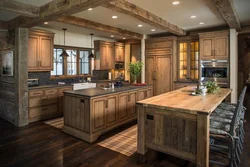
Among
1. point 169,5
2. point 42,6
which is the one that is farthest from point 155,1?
point 42,6

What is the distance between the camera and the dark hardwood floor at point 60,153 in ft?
8.87

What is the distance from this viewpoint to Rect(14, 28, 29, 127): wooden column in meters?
4.31

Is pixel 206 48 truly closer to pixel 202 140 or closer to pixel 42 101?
pixel 202 140

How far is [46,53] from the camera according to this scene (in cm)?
529

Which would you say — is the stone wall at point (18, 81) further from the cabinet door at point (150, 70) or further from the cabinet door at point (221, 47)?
the cabinet door at point (221, 47)

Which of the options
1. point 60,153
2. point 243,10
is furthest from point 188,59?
point 60,153

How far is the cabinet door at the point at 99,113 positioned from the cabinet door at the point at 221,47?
13.2 ft

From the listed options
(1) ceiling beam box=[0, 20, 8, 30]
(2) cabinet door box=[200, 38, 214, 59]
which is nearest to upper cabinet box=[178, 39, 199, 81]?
(2) cabinet door box=[200, 38, 214, 59]

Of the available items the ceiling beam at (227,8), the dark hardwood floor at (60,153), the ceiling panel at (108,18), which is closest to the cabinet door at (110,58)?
the ceiling panel at (108,18)

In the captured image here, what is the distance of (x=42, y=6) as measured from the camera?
12.0ft

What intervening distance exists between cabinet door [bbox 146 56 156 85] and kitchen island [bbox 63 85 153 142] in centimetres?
276

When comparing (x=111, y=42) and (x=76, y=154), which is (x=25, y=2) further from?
(x=111, y=42)

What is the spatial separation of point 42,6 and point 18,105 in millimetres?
2385

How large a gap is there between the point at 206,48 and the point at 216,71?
80cm
